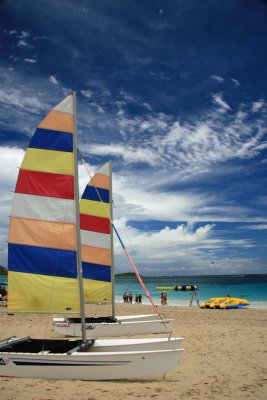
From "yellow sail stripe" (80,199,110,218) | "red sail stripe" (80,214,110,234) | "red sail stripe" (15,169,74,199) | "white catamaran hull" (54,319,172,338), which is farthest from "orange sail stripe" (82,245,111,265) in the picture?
"red sail stripe" (15,169,74,199)

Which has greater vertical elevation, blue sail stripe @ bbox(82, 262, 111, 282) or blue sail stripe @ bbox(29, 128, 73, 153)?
blue sail stripe @ bbox(29, 128, 73, 153)

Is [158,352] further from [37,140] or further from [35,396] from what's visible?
[37,140]

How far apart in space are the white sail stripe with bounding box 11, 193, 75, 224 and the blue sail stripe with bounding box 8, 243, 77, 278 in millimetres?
756

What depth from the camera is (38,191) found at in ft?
26.6

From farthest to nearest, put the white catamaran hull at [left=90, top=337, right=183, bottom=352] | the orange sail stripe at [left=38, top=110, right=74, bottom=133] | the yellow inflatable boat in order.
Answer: the yellow inflatable boat
the orange sail stripe at [left=38, top=110, right=74, bottom=133]
the white catamaran hull at [left=90, top=337, right=183, bottom=352]

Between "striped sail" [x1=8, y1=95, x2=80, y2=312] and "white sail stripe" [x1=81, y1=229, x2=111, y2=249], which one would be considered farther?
"white sail stripe" [x1=81, y1=229, x2=111, y2=249]

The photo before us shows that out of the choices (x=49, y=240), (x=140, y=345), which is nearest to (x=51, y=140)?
(x=49, y=240)

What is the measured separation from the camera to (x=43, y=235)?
8055 mm

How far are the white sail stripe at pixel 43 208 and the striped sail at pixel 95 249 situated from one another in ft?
15.9

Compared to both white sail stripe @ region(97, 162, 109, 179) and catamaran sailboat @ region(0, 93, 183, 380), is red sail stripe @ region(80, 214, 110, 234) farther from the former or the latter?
catamaran sailboat @ region(0, 93, 183, 380)

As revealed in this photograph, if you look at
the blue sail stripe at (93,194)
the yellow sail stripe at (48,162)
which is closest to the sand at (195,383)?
the yellow sail stripe at (48,162)

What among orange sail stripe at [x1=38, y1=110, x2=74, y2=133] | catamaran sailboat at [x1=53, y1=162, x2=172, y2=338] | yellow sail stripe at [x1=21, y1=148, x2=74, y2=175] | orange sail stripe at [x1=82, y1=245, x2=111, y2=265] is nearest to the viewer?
yellow sail stripe at [x1=21, y1=148, x2=74, y2=175]

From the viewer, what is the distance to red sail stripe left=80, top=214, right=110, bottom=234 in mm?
13542

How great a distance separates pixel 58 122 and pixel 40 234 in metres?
2.83
